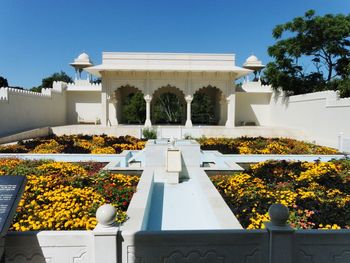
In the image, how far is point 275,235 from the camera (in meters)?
2.72

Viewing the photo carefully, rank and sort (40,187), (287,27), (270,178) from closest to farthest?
1. (40,187)
2. (270,178)
3. (287,27)

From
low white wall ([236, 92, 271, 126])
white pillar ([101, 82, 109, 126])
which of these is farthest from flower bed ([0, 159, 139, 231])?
low white wall ([236, 92, 271, 126])

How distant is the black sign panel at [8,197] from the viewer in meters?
A: 2.51

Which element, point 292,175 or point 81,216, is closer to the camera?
point 81,216

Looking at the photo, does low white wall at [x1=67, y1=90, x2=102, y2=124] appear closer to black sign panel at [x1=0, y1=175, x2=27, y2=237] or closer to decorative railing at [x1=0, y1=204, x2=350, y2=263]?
black sign panel at [x1=0, y1=175, x2=27, y2=237]

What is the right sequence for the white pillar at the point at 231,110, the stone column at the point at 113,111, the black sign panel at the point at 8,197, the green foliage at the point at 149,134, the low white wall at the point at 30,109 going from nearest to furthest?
the black sign panel at the point at 8,197 < the low white wall at the point at 30,109 < the green foliage at the point at 149,134 < the white pillar at the point at 231,110 < the stone column at the point at 113,111

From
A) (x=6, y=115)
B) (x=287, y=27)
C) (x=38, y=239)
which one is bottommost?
(x=38, y=239)

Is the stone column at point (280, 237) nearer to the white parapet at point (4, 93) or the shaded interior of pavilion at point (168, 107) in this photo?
the white parapet at point (4, 93)

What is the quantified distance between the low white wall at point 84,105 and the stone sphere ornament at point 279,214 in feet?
67.3

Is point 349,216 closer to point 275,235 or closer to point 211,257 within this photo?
point 275,235

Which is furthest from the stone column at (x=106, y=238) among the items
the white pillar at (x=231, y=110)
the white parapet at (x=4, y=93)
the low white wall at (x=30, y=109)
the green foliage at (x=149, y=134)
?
the white pillar at (x=231, y=110)

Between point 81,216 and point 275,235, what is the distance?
261cm

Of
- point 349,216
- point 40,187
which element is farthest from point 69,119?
point 349,216

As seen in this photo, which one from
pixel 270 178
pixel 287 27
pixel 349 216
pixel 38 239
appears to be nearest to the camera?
pixel 38 239
